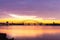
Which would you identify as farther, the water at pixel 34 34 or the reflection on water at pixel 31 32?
the reflection on water at pixel 31 32

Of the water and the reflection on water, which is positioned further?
the reflection on water

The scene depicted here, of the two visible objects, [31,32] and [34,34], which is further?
[31,32]

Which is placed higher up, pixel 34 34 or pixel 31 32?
pixel 34 34
